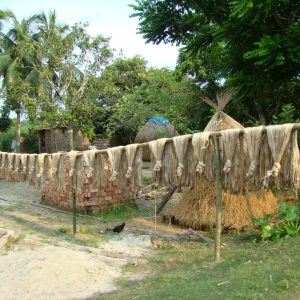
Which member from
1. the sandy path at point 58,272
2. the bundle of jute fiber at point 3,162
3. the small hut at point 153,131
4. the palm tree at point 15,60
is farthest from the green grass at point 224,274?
the palm tree at point 15,60

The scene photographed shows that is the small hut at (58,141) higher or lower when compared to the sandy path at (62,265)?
higher

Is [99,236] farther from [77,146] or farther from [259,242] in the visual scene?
[77,146]

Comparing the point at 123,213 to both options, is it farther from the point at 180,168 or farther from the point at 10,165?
the point at 180,168

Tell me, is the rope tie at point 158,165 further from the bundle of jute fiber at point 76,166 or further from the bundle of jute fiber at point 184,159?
the bundle of jute fiber at point 76,166

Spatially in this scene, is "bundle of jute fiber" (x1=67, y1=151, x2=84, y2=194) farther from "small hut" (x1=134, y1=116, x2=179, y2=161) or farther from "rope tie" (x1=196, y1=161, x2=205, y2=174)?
"small hut" (x1=134, y1=116, x2=179, y2=161)

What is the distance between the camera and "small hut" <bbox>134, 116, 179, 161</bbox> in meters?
21.8

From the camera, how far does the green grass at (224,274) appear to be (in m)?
4.48

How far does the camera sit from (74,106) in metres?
21.2

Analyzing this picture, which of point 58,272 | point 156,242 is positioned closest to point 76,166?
point 156,242

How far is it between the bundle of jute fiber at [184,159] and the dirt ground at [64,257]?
→ 1.58 metres

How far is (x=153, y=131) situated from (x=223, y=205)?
1631 cm

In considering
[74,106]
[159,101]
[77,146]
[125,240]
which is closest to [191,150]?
[125,240]

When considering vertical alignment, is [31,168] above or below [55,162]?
below

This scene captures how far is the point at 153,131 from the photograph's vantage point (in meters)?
25.8
